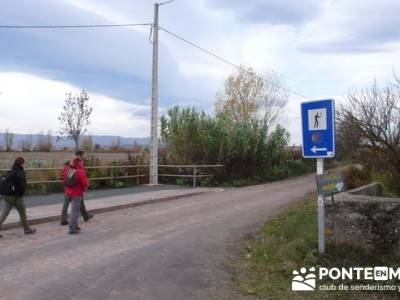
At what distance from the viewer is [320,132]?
7262 millimetres

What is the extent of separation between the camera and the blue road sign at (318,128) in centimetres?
713

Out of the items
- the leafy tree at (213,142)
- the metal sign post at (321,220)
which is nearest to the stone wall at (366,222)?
the metal sign post at (321,220)

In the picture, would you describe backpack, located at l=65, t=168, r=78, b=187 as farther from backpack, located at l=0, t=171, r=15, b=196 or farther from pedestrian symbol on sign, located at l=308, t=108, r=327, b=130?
pedestrian symbol on sign, located at l=308, t=108, r=327, b=130

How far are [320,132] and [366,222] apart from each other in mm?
1826

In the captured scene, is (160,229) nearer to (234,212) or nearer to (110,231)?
(110,231)

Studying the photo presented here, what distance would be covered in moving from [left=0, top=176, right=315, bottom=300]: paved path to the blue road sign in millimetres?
2300

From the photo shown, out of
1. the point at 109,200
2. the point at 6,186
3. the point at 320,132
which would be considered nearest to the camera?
the point at 320,132

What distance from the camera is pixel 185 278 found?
6.90m

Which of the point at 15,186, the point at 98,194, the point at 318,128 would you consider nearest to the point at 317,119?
the point at 318,128

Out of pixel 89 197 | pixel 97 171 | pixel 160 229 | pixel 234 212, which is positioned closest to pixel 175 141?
pixel 97 171

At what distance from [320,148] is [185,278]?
2.71 metres

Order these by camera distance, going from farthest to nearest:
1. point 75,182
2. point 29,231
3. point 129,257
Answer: point 75,182, point 29,231, point 129,257

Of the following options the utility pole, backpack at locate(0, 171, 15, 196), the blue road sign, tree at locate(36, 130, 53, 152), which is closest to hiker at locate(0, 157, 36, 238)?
backpack at locate(0, 171, 15, 196)

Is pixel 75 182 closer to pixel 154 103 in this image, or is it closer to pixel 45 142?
pixel 154 103
